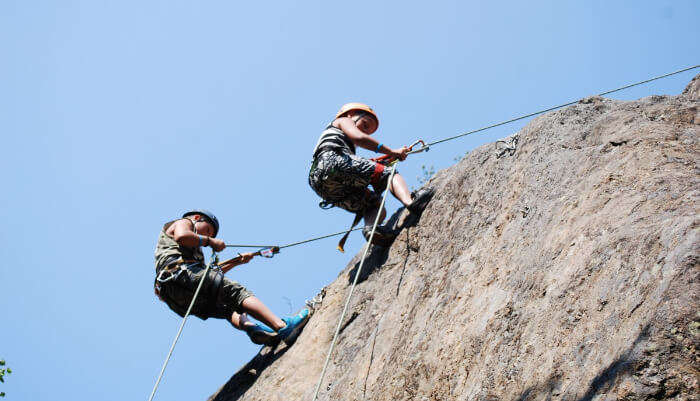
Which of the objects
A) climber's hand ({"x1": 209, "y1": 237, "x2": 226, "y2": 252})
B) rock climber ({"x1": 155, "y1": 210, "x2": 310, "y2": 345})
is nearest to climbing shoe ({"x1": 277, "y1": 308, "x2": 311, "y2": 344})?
rock climber ({"x1": 155, "y1": 210, "x2": 310, "y2": 345})

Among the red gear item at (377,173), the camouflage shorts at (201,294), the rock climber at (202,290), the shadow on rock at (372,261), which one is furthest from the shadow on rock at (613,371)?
the camouflage shorts at (201,294)

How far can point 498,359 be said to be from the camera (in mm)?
4105

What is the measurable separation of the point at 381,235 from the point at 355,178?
2.44 feet

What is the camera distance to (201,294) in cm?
732

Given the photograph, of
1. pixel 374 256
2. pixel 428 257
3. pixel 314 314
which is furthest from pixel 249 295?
pixel 428 257

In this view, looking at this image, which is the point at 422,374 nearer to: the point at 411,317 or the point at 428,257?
the point at 411,317

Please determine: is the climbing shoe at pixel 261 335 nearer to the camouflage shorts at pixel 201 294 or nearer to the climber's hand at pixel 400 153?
the camouflage shorts at pixel 201 294

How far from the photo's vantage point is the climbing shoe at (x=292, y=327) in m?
7.29

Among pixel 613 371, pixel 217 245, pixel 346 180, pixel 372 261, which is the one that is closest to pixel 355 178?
pixel 346 180

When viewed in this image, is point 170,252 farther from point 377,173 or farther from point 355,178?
point 377,173

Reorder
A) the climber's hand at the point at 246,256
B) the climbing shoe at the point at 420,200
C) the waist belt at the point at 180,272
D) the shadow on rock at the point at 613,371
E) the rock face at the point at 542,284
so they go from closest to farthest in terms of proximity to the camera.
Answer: the shadow on rock at the point at 613,371, the rock face at the point at 542,284, the climbing shoe at the point at 420,200, the waist belt at the point at 180,272, the climber's hand at the point at 246,256

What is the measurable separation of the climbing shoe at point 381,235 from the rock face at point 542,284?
17 cm

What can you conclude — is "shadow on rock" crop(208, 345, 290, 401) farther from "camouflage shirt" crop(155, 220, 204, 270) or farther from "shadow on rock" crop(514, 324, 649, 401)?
"shadow on rock" crop(514, 324, 649, 401)

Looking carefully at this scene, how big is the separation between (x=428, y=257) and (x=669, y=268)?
308cm
